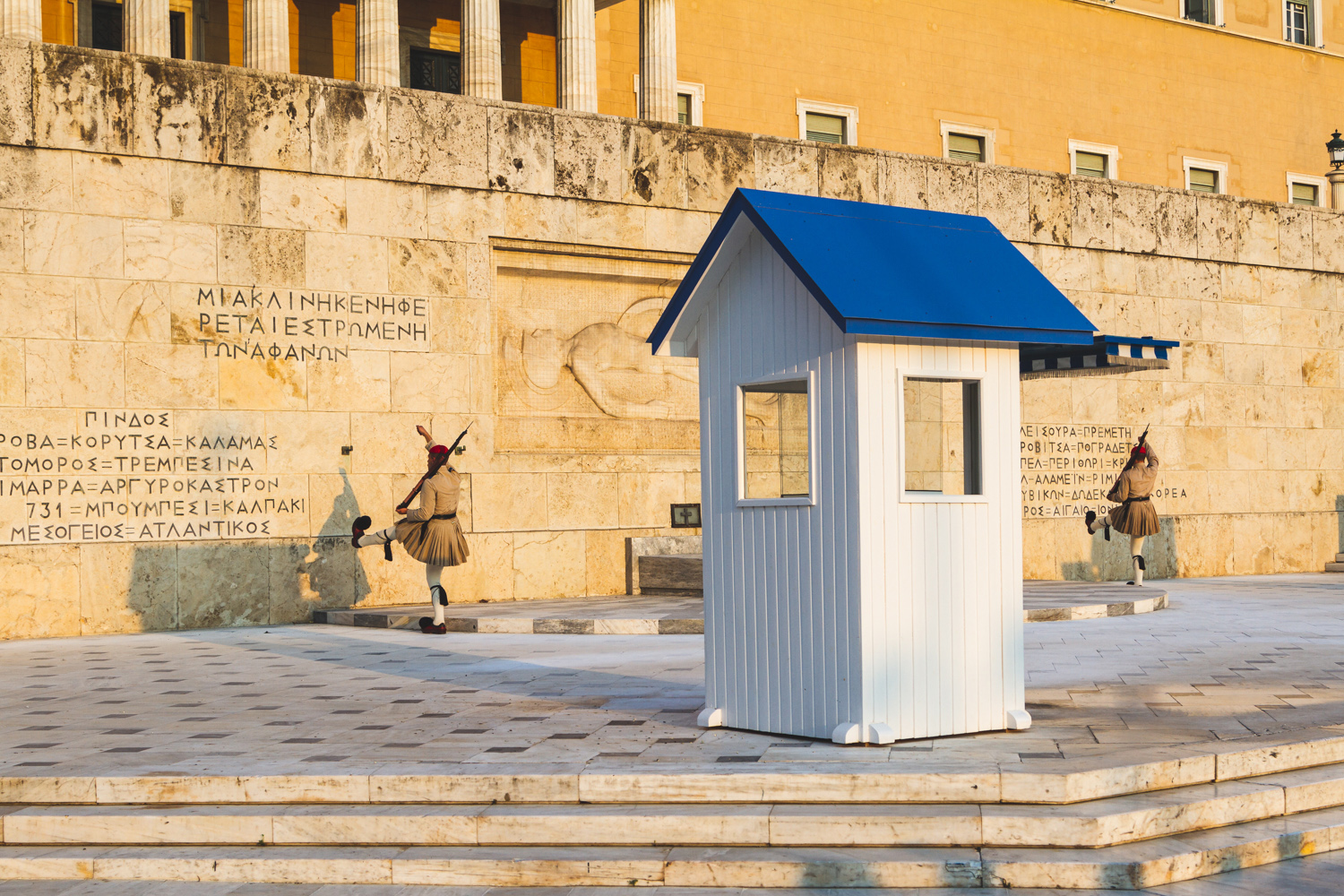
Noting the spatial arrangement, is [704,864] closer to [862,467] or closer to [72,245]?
[862,467]

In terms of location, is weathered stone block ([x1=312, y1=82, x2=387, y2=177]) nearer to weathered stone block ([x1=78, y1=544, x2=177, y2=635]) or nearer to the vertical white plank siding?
weathered stone block ([x1=78, y1=544, x2=177, y2=635])

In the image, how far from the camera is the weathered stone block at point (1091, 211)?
23.1 metres

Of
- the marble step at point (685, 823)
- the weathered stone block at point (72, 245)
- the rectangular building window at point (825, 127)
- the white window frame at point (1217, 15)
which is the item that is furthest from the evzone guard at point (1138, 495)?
the white window frame at point (1217, 15)

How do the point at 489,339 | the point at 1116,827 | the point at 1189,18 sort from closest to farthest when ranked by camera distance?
the point at 1116,827 < the point at 489,339 < the point at 1189,18

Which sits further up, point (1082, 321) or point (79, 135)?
point (79, 135)

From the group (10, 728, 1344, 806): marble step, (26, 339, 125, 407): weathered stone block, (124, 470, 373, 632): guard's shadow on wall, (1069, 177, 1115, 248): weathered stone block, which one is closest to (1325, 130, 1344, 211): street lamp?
(1069, 177, 1115, 248): weathered stone block

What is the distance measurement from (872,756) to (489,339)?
1212 cm

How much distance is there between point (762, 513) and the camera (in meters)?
8.39

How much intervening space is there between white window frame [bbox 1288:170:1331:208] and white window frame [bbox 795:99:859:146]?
43.3ft

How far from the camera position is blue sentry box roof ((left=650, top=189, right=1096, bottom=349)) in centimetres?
783

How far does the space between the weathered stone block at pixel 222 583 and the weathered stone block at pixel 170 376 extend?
1737mm

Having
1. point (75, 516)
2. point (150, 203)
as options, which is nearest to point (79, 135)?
point (150, 203)

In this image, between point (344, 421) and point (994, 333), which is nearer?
point (994, 333)

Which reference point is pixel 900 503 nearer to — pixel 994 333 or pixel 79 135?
pixel 994 333
